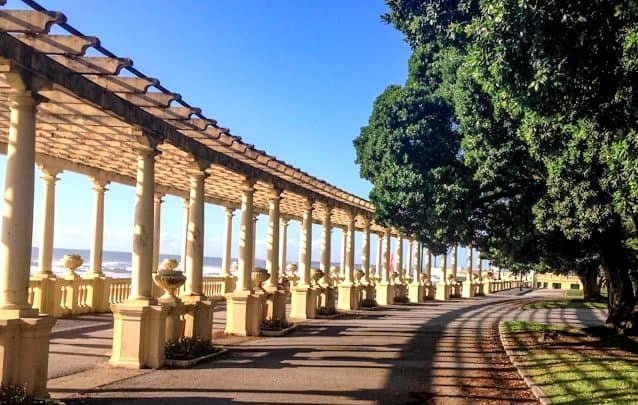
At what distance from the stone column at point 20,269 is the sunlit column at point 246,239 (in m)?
9.69

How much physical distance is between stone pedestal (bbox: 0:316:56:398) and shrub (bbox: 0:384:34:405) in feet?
0.24

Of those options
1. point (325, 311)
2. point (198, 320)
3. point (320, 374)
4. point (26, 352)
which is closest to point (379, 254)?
point (325, 311)

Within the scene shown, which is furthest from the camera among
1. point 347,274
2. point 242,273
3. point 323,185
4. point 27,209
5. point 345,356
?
point 347,274

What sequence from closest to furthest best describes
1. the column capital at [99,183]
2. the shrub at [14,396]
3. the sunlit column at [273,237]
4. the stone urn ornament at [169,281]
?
the shrub at [14,396] < the stone urn ornament at [169,281] < the sunlit column at [273,237] < the column capital at [99,183]

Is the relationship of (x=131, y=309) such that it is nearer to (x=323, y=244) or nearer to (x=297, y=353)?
(x=297, y=353)

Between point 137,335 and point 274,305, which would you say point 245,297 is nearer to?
point 274,305

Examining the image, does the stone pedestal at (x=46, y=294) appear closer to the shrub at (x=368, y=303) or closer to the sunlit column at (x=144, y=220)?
the sunlit column at (x=144, y=220)

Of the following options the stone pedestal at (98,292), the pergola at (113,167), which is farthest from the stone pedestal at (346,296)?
the stone pedestal at (98,292)

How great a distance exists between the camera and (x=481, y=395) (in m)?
11.4

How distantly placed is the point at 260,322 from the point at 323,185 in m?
6.10

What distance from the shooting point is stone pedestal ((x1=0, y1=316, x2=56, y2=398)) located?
864cm

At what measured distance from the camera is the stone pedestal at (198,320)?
49.1ft

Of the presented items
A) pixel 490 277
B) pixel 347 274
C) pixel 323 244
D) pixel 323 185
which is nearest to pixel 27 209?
pixel 323 185

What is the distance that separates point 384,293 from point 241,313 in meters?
20.4
